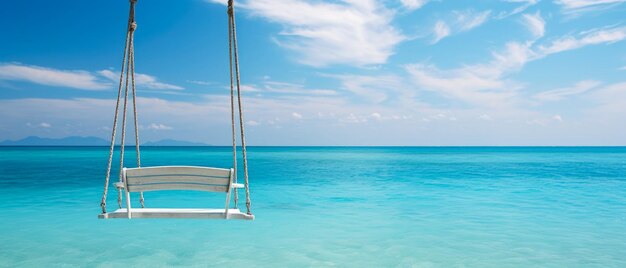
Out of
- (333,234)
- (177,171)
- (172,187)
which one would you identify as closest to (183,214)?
(172,187)

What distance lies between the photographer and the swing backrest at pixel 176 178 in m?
6.38

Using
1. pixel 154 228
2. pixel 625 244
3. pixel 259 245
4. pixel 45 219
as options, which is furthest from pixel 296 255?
pixel 45 219

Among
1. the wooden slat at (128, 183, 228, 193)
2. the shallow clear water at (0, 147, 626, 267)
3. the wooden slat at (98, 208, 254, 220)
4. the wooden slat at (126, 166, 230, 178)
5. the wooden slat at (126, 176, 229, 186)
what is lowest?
the shallow clear water at (0, 147, 626, 267)

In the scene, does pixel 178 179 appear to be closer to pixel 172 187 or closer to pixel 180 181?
pixel 180 181

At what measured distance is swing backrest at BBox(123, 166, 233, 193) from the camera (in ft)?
20.9

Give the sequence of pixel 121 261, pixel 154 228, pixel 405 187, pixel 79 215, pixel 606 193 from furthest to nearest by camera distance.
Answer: pixel 405 187 → pixel 606 193 → pixel 79 215 → pixel 154 228 → pixel 121 261

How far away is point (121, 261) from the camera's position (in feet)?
29.0

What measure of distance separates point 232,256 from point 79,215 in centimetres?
773

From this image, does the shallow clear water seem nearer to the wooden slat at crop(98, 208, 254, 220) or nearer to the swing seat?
the wooden slat at crop(98, 208, 254, 220)

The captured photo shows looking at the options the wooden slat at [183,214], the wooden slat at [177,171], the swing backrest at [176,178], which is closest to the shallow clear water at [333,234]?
the wooden slat at [183,214]

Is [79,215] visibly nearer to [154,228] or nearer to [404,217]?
[154,228]

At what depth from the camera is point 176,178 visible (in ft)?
21.0

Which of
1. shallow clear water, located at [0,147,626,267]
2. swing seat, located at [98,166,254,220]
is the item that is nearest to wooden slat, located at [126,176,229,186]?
swing seat, located at [98,166,254,220]

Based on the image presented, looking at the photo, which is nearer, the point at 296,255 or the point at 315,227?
the point at 296,255
